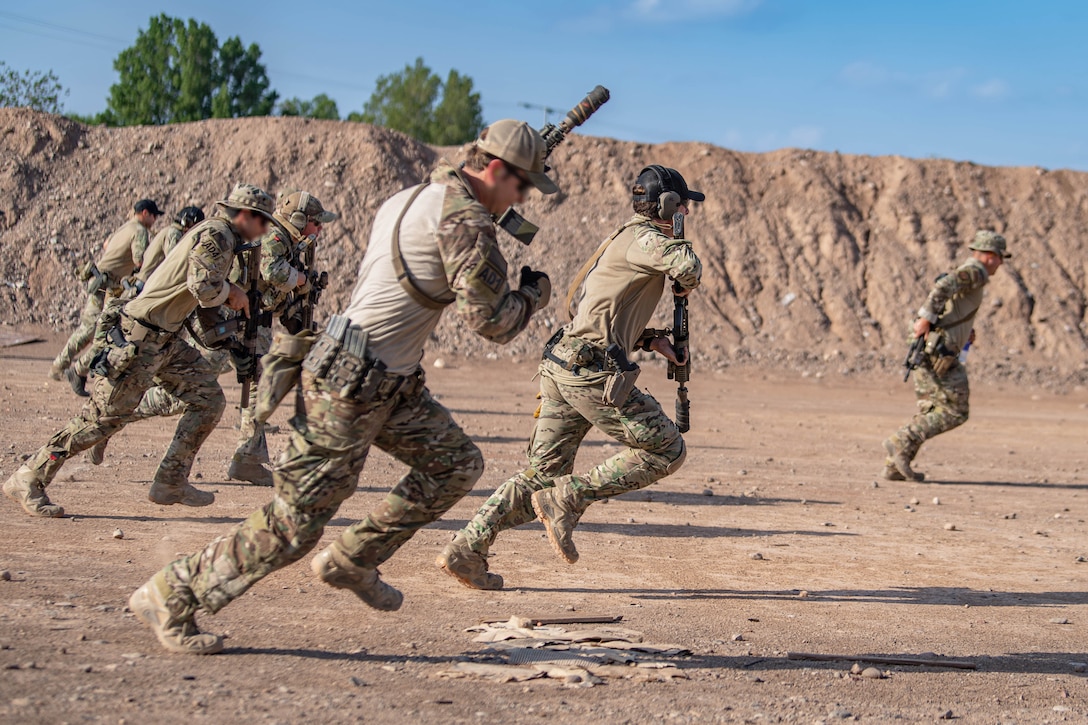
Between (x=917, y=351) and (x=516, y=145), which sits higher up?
(x=516, y=145)

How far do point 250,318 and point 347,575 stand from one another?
4097mm

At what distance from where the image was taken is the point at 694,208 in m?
29.5

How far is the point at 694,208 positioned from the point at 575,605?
2458 cm

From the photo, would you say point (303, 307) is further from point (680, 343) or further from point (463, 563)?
point (463, 563)

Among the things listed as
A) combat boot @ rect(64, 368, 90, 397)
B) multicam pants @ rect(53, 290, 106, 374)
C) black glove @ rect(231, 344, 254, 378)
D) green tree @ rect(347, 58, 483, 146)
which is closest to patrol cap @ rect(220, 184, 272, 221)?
black glove @ rect(231, 344, 254, 378)

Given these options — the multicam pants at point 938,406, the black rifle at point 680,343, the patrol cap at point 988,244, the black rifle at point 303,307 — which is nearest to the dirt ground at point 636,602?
the multicam pants at point 938,406

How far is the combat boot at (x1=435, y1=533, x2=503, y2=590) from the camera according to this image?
561 cm

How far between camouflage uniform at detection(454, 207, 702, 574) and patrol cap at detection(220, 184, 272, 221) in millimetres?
2222

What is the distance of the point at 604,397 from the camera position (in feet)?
19.3

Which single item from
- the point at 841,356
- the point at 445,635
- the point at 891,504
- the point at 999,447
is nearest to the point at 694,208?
the point at 841,356

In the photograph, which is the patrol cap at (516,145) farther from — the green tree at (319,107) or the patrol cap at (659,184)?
the green tree at (319,107)

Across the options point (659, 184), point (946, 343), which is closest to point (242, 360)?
point (659, 184)

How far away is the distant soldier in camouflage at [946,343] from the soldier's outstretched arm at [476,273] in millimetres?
7429

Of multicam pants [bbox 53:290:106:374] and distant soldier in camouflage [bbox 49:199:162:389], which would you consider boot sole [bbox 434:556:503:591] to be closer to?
distant soldier in camouflage [bbox 49:199:162:389]
